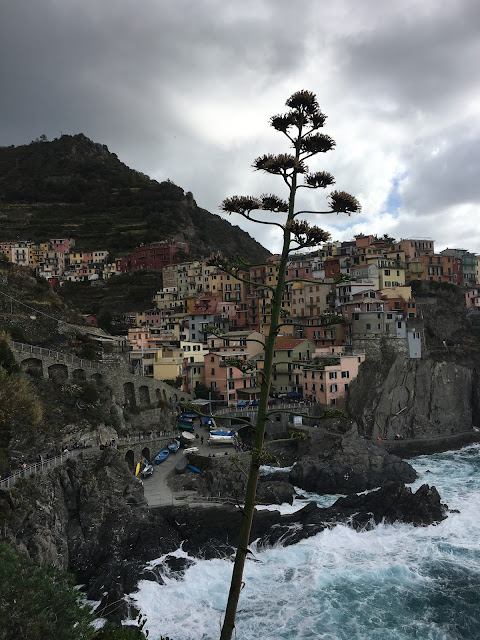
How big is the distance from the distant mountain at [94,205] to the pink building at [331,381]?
5007 cm

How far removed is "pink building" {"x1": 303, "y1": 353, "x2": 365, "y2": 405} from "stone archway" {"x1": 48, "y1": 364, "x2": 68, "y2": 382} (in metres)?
21.9

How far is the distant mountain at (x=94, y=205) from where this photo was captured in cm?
10506

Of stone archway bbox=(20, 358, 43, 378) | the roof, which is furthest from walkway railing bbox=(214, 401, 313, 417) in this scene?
stone archway bbox=(20, 358, 43, 378)

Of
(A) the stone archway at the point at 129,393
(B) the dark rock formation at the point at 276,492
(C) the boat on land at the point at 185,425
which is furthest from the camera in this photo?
(C) the boat on land at the point at 185,425

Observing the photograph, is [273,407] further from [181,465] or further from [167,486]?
[167,486]

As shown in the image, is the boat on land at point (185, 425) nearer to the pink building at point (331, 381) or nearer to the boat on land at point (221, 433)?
the boat on land at point (221, 433)

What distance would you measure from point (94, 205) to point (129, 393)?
294ft

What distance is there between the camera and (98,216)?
378ft

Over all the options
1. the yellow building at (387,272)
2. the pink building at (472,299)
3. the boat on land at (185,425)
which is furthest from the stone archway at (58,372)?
the pink building at (472,299)

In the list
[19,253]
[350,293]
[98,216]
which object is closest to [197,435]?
[350,293]

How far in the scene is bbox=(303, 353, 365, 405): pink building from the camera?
49.0 meters

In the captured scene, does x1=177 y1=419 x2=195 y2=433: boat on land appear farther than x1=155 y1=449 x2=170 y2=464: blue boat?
Yes

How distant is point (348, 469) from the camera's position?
36469 millimetres

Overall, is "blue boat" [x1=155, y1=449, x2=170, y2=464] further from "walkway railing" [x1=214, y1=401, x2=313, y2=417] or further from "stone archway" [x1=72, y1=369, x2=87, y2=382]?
"stone archway" [x1=72, y1=369, x2=87, y2=382]
